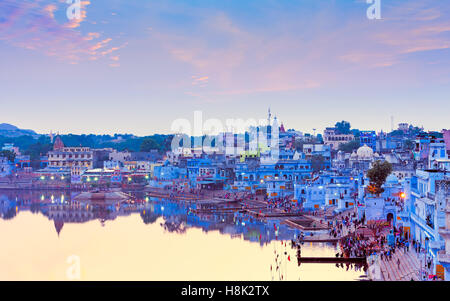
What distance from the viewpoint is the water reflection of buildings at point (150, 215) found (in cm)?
2722

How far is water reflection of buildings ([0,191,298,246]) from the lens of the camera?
2722 centimetres

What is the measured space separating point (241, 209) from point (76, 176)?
30.6 m

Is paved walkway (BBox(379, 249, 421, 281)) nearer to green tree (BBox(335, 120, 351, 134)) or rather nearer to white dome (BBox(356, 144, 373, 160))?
white dome (BBox(356, 144, 373, 160))

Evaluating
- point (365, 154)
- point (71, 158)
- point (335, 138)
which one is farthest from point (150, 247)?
point (335, 138)

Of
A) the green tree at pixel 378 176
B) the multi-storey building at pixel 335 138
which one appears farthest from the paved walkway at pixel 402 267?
the multi-storey building at pixel 335 138

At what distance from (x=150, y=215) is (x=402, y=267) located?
2212cm

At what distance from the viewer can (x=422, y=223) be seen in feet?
57.5

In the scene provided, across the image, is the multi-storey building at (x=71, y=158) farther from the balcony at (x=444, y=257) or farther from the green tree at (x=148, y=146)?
the balcony at (x=444, y=257)

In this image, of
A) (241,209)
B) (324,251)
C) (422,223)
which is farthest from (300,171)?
(422,223)

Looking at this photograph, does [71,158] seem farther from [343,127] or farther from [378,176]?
[378,176]

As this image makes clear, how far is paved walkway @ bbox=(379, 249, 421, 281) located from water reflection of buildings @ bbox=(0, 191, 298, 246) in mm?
7525

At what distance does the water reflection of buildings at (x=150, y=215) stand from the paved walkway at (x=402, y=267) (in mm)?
7525

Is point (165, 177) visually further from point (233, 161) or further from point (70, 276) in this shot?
point (70, 276)
